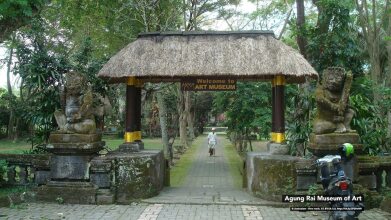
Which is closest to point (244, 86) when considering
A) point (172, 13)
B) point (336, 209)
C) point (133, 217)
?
Answer: point (172, 13)

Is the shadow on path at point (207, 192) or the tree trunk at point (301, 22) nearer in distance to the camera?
the shadow on path at point (207, 192)

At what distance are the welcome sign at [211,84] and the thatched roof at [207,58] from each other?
1.38 ft

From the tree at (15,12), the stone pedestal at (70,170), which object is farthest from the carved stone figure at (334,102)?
the tree at (15,12)

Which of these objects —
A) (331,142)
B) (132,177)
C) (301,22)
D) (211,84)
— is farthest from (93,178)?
(301,22)

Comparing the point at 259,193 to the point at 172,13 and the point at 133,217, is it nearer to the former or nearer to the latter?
the point at 133,217

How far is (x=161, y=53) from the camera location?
1074 centimetres

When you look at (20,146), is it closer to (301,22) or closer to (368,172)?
(301,22)

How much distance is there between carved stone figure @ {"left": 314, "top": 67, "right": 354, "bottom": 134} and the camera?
27.8 feet

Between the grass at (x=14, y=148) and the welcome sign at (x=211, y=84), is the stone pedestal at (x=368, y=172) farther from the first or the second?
the grass at (x=14, y=148)

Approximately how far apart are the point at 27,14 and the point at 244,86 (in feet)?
37.0

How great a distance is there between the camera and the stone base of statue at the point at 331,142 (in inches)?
327

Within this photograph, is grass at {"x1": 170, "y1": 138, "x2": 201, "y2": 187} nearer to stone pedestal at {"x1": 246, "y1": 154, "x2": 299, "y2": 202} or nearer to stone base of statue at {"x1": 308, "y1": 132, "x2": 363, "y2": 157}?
stone pedestal at {"x1": 246, "y1": 154, "x2": 299, "y2": 202}

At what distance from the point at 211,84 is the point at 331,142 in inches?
146

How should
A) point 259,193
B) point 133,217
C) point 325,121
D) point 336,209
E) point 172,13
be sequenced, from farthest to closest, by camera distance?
point 172,13, point 259,193, point 325,121, point 133,217, point 336,209
